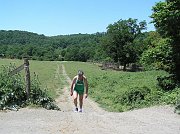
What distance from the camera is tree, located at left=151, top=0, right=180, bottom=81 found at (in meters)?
20.0

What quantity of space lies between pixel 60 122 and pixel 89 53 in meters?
147

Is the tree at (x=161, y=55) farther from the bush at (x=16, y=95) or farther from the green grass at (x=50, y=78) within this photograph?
the bush at (x=16, y=95)

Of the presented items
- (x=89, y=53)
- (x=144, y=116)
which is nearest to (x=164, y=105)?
(x=144, y=116)

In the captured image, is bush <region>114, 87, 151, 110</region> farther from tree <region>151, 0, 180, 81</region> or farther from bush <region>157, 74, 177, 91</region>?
tree <region>151, 0, 180, 81</region>

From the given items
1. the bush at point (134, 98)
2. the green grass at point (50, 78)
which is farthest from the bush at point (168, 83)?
the green grass at point (50, 78)

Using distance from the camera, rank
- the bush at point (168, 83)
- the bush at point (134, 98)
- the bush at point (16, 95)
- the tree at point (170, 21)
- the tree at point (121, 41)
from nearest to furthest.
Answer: the bush at point (16, 95), the bush at point (134, 98), the tree at point (170, 21), the bush at point (168, 83), the tree at point (121, 41)

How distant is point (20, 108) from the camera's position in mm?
12711

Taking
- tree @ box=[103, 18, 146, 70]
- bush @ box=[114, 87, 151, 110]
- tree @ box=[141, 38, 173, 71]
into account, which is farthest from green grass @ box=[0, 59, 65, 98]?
tree @ box=[103, 18, 146, 70]

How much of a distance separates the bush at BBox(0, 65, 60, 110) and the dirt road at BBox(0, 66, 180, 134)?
642 mm

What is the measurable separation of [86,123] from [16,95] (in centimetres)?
371

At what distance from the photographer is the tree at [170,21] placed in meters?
20.0

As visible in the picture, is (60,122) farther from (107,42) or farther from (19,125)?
(107,42)

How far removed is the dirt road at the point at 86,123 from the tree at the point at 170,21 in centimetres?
834

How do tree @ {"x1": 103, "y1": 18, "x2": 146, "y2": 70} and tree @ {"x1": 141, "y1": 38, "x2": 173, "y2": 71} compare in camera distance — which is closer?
tree @ {"x1": 141, "y1": 38, "x2": 173, "y2": 71}
